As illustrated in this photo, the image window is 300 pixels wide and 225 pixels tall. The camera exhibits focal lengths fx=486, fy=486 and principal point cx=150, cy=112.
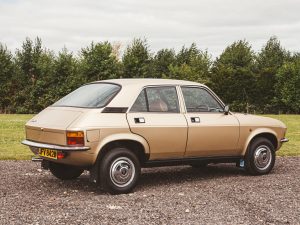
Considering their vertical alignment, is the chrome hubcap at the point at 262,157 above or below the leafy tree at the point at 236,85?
below

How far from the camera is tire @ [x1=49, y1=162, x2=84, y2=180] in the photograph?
836cm

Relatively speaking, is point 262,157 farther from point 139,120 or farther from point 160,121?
point 139,120

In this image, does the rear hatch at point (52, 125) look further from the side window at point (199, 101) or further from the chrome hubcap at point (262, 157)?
the chrome hubcap at point (262, 157)

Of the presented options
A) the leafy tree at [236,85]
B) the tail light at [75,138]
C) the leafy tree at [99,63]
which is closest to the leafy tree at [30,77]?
the leafy tree at [99,63]

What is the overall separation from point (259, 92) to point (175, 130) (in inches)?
1131

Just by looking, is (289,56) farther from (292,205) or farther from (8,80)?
(292,205)

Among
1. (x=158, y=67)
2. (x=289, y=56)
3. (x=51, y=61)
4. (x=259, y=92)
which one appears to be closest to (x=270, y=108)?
(x=259, y=92)

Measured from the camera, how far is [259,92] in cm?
3550

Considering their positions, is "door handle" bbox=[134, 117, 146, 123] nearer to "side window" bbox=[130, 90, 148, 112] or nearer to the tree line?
"side window" bbox=[130, 90, 148, 112]

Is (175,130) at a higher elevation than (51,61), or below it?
below

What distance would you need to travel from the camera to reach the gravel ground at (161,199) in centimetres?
579

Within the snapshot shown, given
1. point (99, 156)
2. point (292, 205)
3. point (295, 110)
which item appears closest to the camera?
point (292, 205)

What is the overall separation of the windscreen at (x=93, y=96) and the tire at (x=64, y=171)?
112cm

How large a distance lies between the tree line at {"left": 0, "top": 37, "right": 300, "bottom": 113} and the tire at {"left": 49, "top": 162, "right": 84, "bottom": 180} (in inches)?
1054
